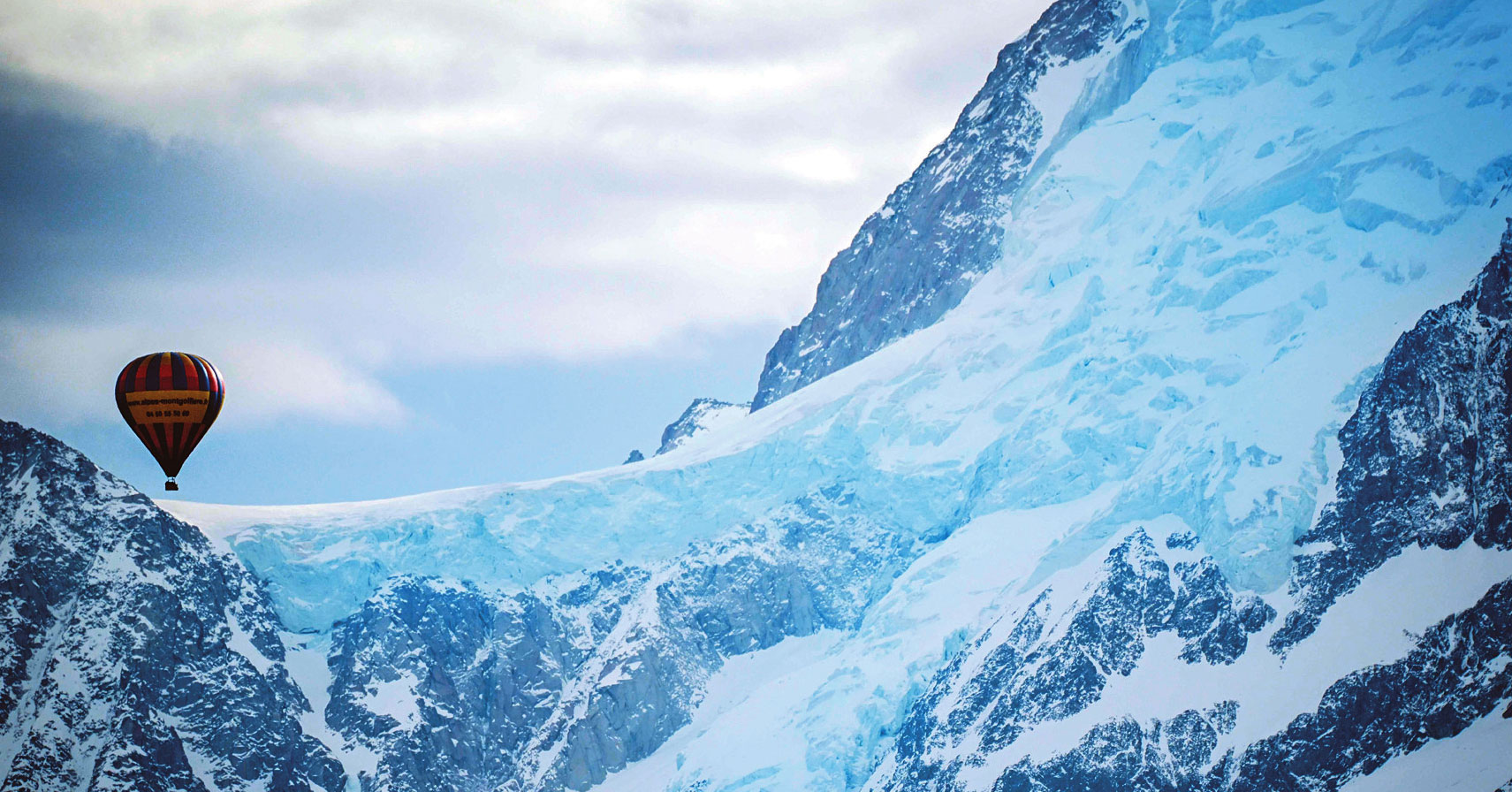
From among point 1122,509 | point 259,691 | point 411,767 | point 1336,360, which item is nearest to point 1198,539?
point 1122,509

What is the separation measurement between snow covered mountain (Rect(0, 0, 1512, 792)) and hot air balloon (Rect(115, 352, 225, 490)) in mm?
48824

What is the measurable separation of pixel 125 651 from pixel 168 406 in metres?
55.5

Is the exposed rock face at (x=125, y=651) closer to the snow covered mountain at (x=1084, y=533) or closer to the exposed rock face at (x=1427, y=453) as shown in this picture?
the snow covered mountain at (x=1084, y=533)

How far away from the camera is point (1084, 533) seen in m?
148

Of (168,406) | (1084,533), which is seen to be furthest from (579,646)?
(168,406)

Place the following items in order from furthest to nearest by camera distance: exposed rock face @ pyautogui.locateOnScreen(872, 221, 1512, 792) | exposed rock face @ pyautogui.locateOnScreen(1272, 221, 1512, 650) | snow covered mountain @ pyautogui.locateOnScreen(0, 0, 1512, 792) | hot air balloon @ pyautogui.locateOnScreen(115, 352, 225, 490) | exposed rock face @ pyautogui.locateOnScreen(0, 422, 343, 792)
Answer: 1. exposed rock face @ pyautogui.locateOnScreen(0, 422, 343, 792)
2. exposed rock face @ pyautogui.locateOnScreen(1272, 221, 1512, 650)
3. snow covered mountain @ pyautogui.locateOnScreen(0, 0, 1512, 792)
4. exposed rock face @ pyautogui.locateOnScreen(872, 221, 1512, 792)
5. hot air balloon @ pyautogui.locateOnScreen(115, 352, 225, 490)

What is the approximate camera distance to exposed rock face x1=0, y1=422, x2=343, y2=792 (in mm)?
141625

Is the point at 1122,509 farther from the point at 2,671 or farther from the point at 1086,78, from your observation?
the point at 2,671

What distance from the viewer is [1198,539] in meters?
142

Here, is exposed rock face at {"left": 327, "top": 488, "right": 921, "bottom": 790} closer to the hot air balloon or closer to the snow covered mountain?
the snow covered mountain

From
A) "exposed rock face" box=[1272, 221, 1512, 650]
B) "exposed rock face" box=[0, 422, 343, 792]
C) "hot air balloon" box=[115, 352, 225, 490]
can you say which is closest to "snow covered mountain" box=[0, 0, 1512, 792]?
"exposed rock face" box=[1272, 221, 1512, 650]

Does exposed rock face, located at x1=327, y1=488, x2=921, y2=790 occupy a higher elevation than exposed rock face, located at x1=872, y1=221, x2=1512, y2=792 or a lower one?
higher

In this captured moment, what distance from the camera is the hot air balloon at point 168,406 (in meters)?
101

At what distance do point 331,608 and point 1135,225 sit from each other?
8213cm
